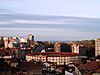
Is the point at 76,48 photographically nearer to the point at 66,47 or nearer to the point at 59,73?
the point at 66,47

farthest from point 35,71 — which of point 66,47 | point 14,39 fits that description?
point 14,39

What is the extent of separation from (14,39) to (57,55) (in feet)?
160

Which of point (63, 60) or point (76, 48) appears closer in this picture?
point (63, 60)

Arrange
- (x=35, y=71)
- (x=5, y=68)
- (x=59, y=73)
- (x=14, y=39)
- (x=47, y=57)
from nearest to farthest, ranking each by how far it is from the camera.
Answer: (x=5, y=68) → (x=35, y=71) → (x=59, y=73) → (x=47, y=57) → (x=14, y=39)

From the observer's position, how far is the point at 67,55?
216 feet

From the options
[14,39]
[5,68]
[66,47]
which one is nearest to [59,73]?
[5,68]

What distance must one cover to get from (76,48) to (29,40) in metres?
33.5

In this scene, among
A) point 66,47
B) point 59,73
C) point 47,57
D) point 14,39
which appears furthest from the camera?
point 14,39

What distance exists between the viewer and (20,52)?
3039 inches

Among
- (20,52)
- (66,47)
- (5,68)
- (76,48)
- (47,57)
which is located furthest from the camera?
(66,47)

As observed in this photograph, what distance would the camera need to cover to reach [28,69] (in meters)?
28.8

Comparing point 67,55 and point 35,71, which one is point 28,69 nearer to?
point 35,71

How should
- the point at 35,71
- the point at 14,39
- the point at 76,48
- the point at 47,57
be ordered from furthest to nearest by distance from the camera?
1. the point at 14,39
2. the point at 76,48
3. the point at 47,57
4. the point at 35,71

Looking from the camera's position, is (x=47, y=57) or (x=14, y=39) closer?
(x=47, y=57)
